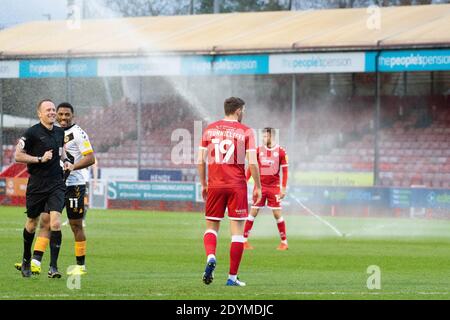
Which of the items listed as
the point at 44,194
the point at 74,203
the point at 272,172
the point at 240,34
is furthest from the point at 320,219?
the point at 44,194

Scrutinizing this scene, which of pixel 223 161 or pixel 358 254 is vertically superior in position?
pixel 223 161

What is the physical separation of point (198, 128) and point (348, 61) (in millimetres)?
8307

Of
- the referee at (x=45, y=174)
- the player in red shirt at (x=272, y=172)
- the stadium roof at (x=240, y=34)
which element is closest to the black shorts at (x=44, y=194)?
the referee at (x=45, y=174)

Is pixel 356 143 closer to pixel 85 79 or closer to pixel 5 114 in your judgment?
pixel 85 79

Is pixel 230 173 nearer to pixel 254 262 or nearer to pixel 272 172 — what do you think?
pixel 254 262

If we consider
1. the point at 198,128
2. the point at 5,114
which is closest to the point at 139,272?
the point at 198,128

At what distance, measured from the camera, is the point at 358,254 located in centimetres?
1922

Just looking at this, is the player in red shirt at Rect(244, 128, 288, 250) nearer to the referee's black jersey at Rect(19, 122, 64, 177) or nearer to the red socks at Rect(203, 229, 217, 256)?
the referee's black jersey at Rect(19, 122, 64, 177)

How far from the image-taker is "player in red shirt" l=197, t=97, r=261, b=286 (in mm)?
12797

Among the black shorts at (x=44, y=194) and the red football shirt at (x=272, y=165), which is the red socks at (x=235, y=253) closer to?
the black shorts at (x=44, y=194)

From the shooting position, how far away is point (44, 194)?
1358 centimetres

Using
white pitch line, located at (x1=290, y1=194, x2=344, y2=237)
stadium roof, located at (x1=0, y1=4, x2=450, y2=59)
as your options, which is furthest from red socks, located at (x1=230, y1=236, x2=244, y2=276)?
stadium roof, located at (x1=0, y1=4, x2=450, y2=59)

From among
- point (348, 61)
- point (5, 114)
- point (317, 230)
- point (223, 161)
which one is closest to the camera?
point (223, 161)
